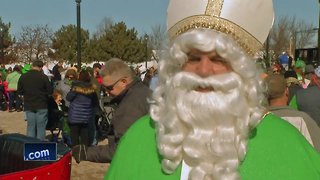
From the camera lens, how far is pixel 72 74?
1044 centimetres

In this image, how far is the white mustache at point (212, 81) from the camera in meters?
1.77

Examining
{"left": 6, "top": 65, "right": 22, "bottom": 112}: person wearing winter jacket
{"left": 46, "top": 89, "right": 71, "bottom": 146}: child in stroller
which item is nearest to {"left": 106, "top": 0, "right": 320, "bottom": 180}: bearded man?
{"left": 46, "top": 89, "right": 71, "bottom": 146}: child in stroller

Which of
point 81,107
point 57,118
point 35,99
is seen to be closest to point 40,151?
point 81,107

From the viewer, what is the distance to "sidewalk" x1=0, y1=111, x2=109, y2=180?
720 centimetres

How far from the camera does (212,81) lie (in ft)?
5.80

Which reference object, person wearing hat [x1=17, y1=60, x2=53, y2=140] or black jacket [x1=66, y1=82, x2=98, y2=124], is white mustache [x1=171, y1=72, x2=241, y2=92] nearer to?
black jacket [x1=66, y1=82, x2=98, y2=124]

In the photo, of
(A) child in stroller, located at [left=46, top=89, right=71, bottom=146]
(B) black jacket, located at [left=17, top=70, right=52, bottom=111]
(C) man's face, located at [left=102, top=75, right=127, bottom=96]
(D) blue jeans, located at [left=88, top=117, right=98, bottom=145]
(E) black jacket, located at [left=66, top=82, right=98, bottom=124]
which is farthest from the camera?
(A) child in stroller, located at [left=46, top=89, right=71, bottom=146]

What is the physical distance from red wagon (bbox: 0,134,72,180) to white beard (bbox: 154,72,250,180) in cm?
201

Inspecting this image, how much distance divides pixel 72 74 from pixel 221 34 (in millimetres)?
8840

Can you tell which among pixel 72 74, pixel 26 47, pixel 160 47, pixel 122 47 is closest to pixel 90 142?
pixel 72 74

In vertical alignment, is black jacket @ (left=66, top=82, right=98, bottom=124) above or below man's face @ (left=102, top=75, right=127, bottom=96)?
below

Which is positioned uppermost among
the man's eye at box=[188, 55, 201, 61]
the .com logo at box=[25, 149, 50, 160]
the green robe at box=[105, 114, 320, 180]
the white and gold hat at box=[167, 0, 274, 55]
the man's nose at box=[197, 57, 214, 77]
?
the white and gold hat at box=[167, 0, 274, 55]

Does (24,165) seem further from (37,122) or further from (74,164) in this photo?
(37,122)

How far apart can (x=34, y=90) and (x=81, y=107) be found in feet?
2.92
